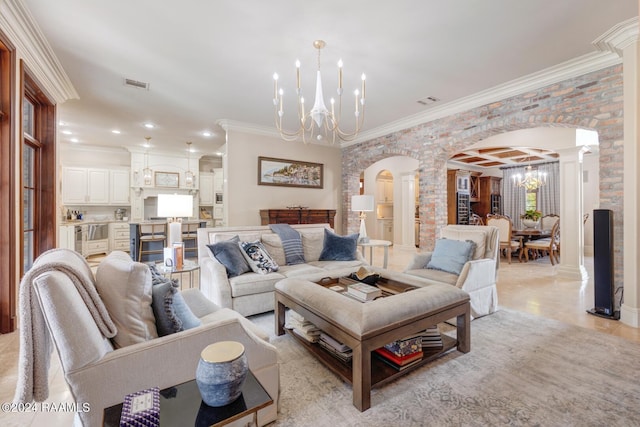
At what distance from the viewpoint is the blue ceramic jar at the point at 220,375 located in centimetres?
93

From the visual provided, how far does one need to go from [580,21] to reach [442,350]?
3.06 m

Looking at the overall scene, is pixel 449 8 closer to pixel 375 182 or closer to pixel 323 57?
pixel 323 57

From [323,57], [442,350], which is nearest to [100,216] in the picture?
[323,57]

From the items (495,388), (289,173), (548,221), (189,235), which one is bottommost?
(495,388)

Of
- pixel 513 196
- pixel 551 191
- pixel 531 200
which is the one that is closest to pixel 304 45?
pixel 551 191

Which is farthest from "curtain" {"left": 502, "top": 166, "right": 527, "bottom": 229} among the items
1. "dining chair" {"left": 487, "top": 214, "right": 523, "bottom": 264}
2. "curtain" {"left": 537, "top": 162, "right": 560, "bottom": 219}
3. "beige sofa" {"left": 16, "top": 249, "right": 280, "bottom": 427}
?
"beige sofa" {"left": 16, "top": 249, "right": 280, "bottom": 427}

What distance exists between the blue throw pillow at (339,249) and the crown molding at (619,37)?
3.19 m

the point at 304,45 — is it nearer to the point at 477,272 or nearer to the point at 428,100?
the point at 428,100

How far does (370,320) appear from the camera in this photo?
165cm

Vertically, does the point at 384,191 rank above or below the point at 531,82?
below

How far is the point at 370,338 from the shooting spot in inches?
63.8

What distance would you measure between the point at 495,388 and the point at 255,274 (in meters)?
2.18

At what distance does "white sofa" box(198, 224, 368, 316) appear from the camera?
2793 millimetres

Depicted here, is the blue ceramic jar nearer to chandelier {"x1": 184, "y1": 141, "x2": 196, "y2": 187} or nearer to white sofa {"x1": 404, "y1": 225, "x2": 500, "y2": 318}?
white sofa {"x1": 404, "y1": 225, "x2": 500, "y2": 318}
